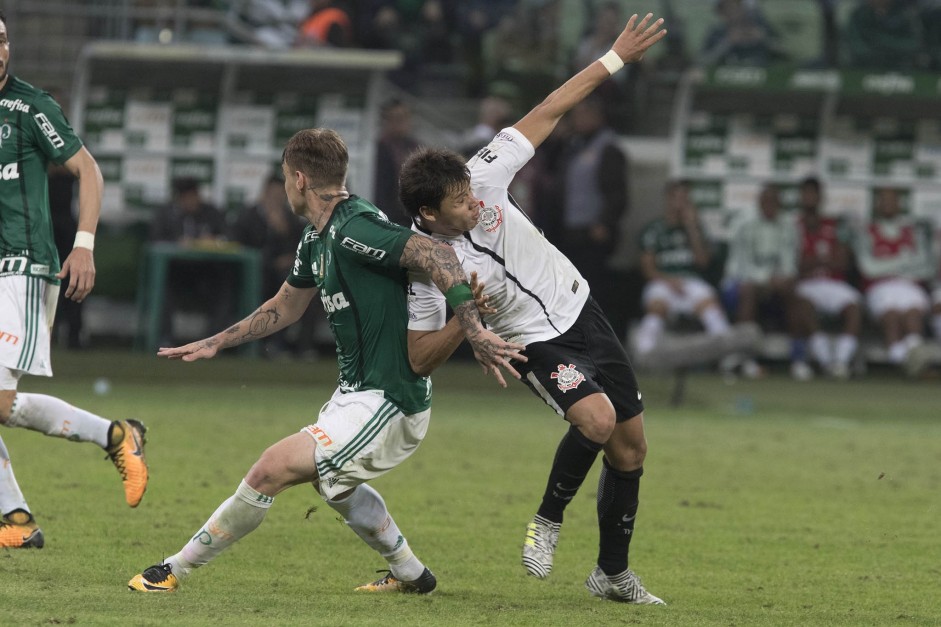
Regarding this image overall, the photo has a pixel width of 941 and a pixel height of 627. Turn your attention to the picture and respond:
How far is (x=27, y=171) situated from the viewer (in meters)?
7.22

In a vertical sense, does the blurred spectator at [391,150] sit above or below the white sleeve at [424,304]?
below

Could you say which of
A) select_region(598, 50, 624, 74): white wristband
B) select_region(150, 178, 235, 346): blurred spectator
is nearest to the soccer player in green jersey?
select_region(598, 50, 624, 74): white wristband

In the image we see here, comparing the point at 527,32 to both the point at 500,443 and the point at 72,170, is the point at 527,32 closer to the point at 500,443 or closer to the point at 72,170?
the point at 500,443

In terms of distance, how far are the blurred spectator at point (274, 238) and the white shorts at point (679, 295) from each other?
4.01 m

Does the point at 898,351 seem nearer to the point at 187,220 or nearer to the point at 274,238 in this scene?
the point at 274,238

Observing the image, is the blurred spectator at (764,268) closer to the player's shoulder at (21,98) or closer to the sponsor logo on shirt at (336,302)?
the player's shoulder at (21,98)

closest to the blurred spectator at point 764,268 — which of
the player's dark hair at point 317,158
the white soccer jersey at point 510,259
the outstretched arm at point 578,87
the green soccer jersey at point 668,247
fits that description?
the green soccer jersey at point 668,247

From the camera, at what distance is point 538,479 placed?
1059 cm

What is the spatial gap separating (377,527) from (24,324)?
199 centimetres

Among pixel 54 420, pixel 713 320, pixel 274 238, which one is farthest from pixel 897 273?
pixel 54 420

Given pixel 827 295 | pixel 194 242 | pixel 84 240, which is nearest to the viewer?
pixel 84 240

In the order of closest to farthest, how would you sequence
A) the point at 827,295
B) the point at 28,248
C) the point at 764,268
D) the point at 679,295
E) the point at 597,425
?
the point at 597,425 → the point at 28,248 → the point at 679,295 → the point at 764,268 → the point at 827,295

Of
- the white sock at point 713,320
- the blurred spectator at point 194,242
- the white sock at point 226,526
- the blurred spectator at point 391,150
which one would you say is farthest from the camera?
A: the white sock at point 713,320

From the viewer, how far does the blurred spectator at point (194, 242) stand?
17.7 m
